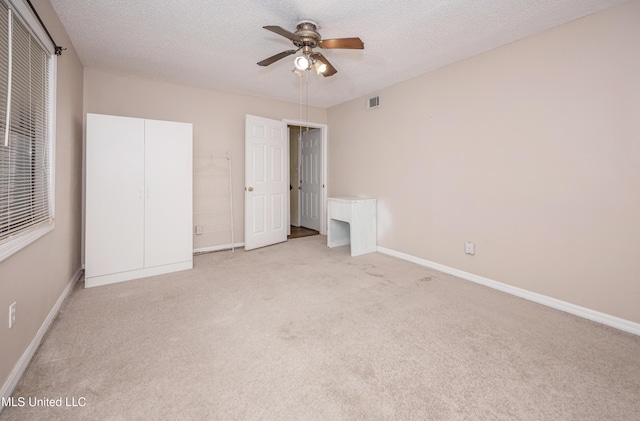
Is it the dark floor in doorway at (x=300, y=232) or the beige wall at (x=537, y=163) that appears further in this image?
the dark floor in doorway at (x=300, y=232)

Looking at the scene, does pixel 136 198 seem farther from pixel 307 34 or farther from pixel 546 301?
pixel 546 301

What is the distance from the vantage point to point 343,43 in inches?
90.3

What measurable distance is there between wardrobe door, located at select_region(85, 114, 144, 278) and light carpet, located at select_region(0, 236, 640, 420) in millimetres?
365

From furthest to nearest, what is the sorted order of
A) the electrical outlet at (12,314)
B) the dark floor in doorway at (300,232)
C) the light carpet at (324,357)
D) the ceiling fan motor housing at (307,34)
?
1. the dark floor in doorway at (300,232)
2. the ceiling fan motor housing at (307,34)
3. the electrical outlet at (12,314)
4. the light carpet at (324,357)

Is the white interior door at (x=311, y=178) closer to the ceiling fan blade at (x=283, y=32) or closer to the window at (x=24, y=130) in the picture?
the ceiling fan blade at (x=283, y=32)

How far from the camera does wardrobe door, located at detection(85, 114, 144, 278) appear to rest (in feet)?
9.35

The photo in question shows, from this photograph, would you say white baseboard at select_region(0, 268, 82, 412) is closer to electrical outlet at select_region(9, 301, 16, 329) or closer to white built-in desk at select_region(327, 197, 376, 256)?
electrical outlet at select_region(9, 301, 16, 329)

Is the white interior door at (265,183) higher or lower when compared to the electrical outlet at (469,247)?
higher

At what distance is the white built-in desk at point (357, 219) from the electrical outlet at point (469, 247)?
1.39 m

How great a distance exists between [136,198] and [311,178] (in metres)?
3.32

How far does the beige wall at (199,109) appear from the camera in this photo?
11.6 feet

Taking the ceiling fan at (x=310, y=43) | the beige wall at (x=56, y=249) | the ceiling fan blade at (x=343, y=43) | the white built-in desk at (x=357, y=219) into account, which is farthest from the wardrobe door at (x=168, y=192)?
the white built-in desk at (x=357, y=219)

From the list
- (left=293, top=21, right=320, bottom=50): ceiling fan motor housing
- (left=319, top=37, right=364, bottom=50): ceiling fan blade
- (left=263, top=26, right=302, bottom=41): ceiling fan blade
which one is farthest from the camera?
(left=293, top=21, right=320, bottom=50): ceiling fan motor housing

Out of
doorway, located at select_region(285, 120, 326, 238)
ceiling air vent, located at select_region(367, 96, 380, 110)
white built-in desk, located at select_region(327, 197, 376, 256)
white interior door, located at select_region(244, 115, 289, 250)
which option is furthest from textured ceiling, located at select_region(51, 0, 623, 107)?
doorway, located at select_region(285, 120, 326, 238)
